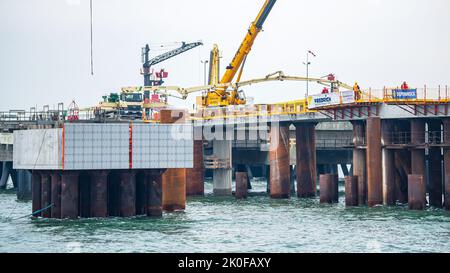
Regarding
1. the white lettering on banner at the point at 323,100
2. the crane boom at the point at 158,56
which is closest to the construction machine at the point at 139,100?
the crane boom at the point at 158,56

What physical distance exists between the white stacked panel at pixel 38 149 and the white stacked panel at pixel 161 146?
5327mm

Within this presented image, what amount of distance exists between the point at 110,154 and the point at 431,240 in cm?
2225

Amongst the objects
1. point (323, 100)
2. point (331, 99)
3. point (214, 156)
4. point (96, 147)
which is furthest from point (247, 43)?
point (96, 147)

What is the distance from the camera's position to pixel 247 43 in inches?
4705

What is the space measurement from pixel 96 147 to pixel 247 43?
59.0 meters

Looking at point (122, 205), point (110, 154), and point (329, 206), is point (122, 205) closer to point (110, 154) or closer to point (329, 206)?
point (110, 154)

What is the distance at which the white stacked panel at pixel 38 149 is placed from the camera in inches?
2482

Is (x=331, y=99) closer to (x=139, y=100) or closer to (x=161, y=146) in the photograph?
(x=161, y=146)

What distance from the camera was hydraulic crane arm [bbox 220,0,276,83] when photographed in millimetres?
113375

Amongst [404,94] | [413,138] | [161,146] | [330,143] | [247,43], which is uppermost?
[247,43]

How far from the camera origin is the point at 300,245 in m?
53.8

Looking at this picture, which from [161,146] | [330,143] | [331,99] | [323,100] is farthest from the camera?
[330,143]

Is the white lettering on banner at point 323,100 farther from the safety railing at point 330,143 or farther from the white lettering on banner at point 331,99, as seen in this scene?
the safety railing at point 330,143

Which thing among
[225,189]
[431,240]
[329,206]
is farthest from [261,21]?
[431,240]
